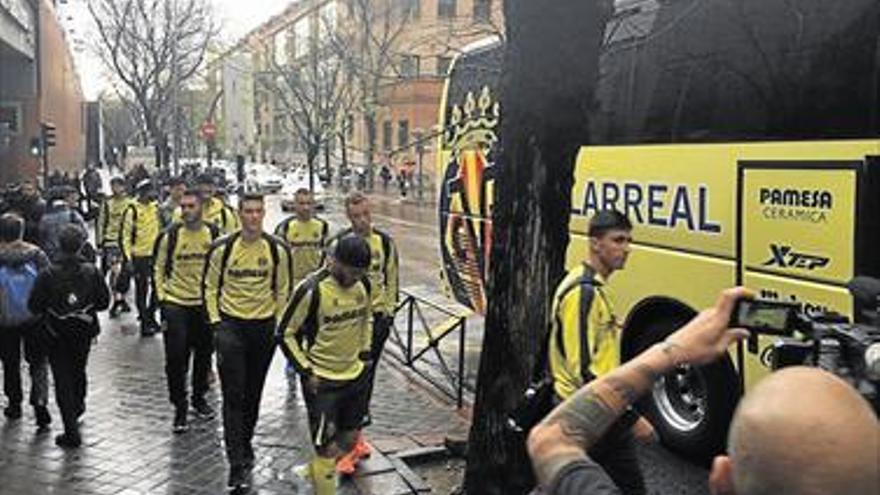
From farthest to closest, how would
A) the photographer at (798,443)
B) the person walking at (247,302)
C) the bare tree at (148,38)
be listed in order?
the bare tree at (148,38) → the person walking at (247,302) → the photographer at (798,443)

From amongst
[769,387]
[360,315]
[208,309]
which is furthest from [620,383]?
[208,309]

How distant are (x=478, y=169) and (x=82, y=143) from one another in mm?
64008

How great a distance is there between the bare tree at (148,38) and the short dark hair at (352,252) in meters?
36.2

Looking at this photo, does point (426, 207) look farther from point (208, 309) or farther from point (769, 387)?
point (769, 387)

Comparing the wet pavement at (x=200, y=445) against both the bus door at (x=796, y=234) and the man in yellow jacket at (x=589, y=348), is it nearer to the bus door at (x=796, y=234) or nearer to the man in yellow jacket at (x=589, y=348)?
the bus door at (x=796, y=234)

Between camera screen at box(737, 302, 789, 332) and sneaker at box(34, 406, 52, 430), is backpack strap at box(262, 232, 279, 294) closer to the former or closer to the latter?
sneaker at box(34, 406, 52, 430)

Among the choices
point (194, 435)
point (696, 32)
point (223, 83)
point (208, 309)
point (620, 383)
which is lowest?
point (194, 435)

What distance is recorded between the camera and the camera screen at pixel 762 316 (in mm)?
2164

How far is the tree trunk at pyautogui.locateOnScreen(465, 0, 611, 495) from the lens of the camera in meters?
5.39

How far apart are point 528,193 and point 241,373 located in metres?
2.36

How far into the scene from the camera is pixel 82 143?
70.1 metres

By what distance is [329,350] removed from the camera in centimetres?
572

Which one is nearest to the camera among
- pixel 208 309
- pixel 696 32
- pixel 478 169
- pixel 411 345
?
pixel 208 309

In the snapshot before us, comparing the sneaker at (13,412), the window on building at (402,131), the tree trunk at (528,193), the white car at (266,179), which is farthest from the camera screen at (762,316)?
the window on building at (402,131)
